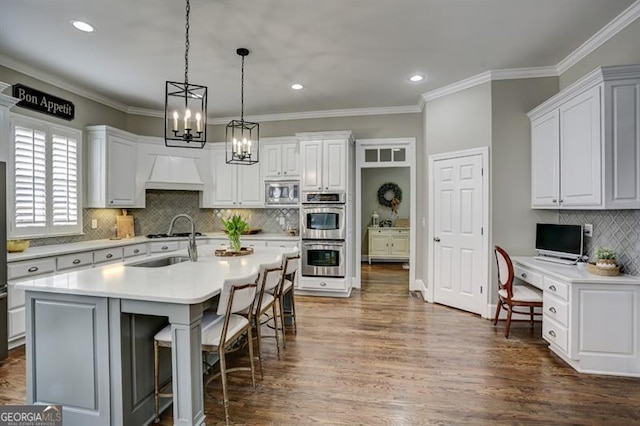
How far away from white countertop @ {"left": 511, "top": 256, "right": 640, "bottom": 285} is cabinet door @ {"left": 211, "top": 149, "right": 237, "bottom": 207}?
177 inches

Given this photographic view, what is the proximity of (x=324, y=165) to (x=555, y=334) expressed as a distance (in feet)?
11.5

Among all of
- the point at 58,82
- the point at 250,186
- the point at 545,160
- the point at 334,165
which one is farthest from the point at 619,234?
→ the point at 58,82

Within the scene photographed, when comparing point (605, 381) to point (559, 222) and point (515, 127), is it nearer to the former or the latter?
point (559, 222)

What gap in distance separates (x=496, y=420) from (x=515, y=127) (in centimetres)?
329

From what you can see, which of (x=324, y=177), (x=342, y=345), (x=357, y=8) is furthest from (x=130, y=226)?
(x=357, y=8)

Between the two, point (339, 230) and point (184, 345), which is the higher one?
point (339, 230)

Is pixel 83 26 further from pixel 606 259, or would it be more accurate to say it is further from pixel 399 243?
pixel 399 243

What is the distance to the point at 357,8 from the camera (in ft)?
8.94

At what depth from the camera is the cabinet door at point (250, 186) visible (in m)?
5.65

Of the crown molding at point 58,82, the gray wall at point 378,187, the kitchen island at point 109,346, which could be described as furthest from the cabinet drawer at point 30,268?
the gray wall at point 378,187

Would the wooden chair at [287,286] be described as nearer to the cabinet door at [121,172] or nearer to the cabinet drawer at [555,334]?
the cabinet drawer at [555,334]

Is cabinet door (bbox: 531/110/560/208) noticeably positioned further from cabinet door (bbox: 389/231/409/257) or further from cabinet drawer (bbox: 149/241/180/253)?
cabinet drawer (bbox: 149/241/180/253)

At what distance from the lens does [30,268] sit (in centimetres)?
328

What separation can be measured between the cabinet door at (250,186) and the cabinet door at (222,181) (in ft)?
0.37
